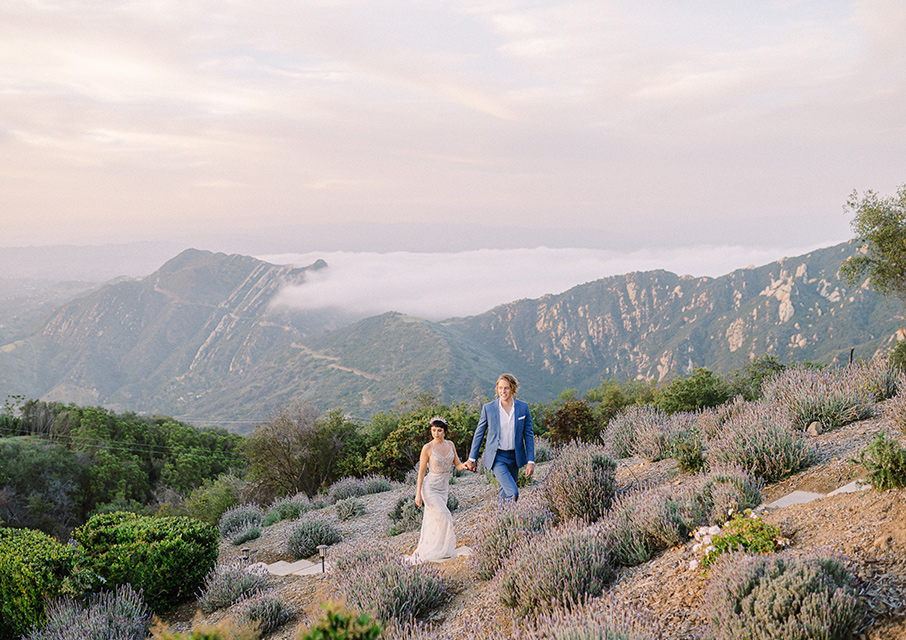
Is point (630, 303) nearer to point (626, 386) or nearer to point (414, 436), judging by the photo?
point (626, 386)

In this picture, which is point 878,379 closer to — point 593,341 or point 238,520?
point 238,520

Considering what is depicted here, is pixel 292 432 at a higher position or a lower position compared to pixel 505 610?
lower

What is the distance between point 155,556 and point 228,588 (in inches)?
48.9

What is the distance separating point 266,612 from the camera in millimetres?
5727

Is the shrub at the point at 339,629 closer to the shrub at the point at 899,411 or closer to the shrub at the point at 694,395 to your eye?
the shrub at the point at 899,411

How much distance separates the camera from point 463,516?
8578 mm

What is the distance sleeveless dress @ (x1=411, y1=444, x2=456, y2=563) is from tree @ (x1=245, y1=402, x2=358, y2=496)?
14.7 m

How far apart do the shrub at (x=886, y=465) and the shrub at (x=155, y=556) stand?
7835 millimetres

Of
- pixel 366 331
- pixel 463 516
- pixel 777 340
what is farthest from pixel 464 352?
pixel 463 516

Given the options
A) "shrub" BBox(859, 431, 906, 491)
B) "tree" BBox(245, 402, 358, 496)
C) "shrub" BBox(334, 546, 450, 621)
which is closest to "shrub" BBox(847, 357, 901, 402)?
"shrub" BBox(859, 431, 906, 491)

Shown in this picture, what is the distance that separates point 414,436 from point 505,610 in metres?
13.9

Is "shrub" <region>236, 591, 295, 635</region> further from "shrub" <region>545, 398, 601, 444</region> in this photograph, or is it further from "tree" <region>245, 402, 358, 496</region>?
"tree" <region>245, 402, 358, 496</region>

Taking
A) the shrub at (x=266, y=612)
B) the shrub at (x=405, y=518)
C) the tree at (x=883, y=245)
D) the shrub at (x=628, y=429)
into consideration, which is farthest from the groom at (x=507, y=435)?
the tree at (x=883, y=245)

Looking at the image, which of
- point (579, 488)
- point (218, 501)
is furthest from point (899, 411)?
point (218, 501)
